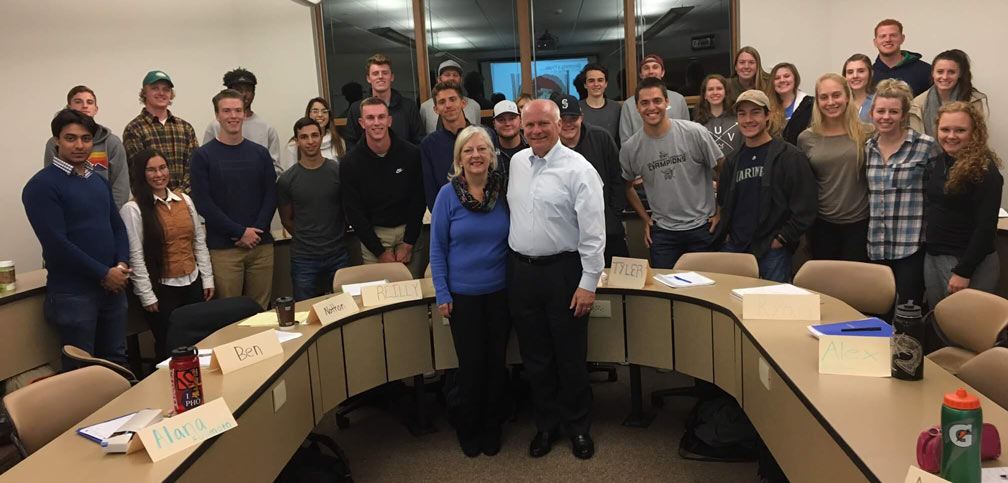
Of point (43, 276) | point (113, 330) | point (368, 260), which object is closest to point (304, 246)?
point (368, 260)

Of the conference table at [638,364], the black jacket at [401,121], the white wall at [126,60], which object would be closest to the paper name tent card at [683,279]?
the conference table at [638,364]

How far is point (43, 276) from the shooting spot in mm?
3883

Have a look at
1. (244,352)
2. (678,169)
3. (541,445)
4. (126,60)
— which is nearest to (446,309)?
(541,445)

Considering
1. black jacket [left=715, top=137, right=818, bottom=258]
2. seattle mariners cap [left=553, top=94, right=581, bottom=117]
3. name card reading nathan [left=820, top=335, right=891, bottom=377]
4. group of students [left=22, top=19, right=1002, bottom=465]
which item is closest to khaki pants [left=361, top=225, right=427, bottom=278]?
group of students [left=22, top=19, right=1002, bottom=465]

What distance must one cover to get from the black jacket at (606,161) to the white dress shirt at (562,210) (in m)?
0.87

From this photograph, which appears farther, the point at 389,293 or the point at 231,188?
the point at 231,188

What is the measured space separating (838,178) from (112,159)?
14.7 feet

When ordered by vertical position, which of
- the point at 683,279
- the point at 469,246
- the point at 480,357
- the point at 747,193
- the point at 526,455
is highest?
the point at 747,193

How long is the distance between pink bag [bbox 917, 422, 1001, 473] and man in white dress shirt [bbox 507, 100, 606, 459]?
152 centimetres

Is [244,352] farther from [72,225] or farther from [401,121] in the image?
[401,121]

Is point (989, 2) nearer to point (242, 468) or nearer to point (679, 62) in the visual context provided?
point (679, 62)

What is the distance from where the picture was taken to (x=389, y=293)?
3.15 meters

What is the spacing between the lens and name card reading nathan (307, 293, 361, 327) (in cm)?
283

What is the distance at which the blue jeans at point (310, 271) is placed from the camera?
4.09 m
